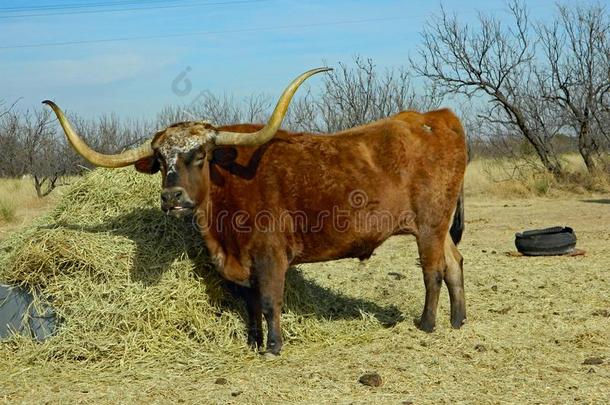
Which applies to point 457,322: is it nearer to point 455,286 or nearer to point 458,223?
point 455,286

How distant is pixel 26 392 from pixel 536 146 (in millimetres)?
20882

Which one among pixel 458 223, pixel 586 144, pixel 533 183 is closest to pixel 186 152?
pixel 458 223

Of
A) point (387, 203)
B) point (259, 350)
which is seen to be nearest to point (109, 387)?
point (259, 350)

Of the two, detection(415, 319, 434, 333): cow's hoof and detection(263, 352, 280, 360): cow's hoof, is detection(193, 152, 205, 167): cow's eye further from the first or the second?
detection(415, 319, 434, 333): cow's hoof

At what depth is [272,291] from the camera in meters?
6.56

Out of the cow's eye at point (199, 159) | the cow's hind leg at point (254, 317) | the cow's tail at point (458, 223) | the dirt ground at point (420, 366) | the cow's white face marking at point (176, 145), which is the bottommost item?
the dirt ground at point (420, 366)

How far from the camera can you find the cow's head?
6145 millimetres

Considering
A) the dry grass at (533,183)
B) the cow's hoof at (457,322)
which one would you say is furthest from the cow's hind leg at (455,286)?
the dry grass at (533,183)

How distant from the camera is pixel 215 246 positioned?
6.71 meters

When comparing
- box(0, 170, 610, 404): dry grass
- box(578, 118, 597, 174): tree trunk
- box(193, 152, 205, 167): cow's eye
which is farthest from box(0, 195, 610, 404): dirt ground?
box(578, 118, 597, 174): tree trunk

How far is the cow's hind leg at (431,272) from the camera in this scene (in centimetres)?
717

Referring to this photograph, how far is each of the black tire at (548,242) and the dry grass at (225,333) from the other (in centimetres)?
174

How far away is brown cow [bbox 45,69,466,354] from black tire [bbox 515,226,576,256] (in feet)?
13.1

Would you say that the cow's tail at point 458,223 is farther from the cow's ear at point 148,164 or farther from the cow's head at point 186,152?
the cow's ear at point 148,164
